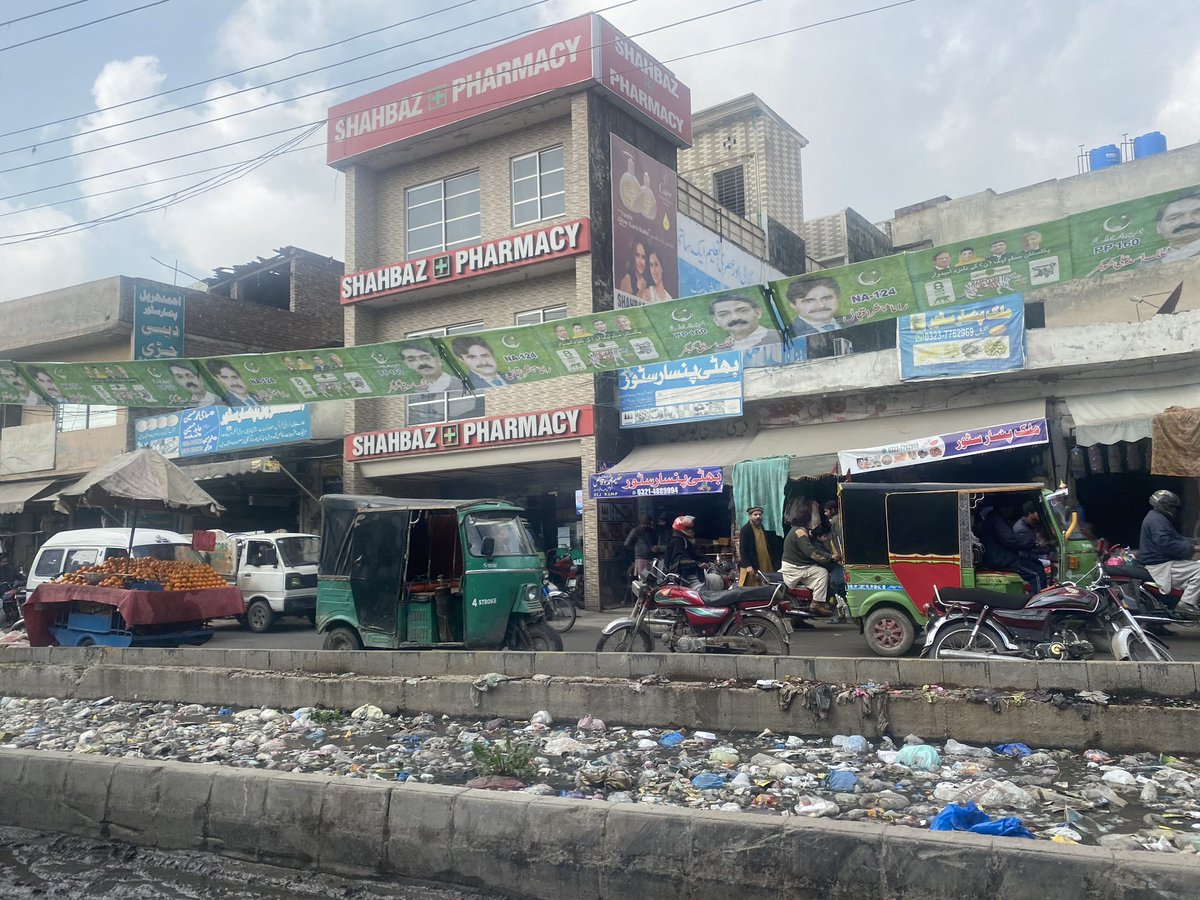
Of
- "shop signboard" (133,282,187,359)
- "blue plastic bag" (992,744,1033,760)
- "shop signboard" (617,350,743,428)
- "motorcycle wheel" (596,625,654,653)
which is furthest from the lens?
"shop signboard" (133,282,187,359)

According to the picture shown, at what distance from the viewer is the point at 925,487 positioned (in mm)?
9078

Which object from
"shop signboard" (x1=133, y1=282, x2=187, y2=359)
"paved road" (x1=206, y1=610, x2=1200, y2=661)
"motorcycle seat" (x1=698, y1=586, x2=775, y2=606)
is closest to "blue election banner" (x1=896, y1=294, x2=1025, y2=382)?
"paved road" (x1=206, y1=610, x2=1200, y2=661)

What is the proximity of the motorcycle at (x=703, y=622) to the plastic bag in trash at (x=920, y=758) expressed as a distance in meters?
2.70

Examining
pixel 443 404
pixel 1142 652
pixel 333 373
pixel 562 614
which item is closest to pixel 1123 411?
pixel 1142 652

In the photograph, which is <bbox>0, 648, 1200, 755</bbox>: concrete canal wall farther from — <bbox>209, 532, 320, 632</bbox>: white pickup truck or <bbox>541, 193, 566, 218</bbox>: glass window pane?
<bbox>541, 193, 566, 218</bbox>: glass window pane

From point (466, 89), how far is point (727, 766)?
52.8 feet

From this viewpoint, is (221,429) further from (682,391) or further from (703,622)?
(703,622)

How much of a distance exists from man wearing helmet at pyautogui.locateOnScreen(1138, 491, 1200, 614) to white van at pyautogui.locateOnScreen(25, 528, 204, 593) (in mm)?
13703

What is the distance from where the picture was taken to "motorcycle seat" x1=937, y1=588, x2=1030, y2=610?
7.69 m

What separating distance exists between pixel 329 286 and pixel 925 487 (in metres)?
24.6

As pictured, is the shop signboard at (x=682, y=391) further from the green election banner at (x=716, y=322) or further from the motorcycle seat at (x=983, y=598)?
the motorcycle seat at (x=983, y=598)

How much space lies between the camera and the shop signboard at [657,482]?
1459 cm

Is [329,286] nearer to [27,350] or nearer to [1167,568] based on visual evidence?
[27,350]

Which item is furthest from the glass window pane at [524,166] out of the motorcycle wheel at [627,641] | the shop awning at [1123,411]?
the motorcycle wheel at [627,641]
